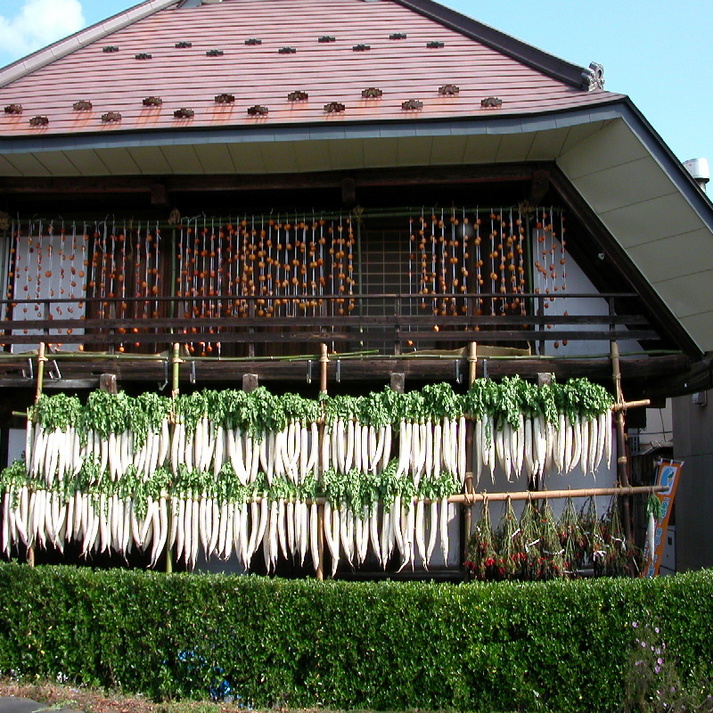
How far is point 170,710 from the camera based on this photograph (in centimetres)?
709

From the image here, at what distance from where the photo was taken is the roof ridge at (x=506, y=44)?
33.9 ft

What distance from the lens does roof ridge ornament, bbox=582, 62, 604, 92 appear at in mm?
9906

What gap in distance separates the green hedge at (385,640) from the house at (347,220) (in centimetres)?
271

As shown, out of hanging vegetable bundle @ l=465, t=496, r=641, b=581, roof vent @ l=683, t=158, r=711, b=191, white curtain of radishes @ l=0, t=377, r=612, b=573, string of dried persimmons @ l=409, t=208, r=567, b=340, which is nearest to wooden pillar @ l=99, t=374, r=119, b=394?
white curtain of radishes @ l=0, t=377, r=612, b=573

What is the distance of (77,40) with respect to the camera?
12.8m

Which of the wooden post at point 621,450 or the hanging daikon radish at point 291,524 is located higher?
the wooden post at point 621,450

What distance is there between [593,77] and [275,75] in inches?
172

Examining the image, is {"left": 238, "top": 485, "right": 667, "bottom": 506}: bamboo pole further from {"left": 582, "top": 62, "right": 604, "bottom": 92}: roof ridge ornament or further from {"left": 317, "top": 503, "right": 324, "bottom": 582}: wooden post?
{"left": 582, "top": 62, "right": 604, "bottom": 92}: roof ridge ornament

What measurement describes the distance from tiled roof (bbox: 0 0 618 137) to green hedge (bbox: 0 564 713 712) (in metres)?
5.49

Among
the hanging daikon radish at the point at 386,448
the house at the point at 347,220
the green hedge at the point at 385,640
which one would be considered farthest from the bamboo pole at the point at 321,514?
the green hedge at the point at 385,640

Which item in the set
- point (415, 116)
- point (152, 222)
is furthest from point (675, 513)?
point (152, 222)

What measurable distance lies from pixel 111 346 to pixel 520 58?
6.90m

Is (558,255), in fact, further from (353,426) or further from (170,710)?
(170,710)

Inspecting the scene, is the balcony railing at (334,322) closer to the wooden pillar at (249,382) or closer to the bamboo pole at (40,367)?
the bamboo pole at (40,367)
